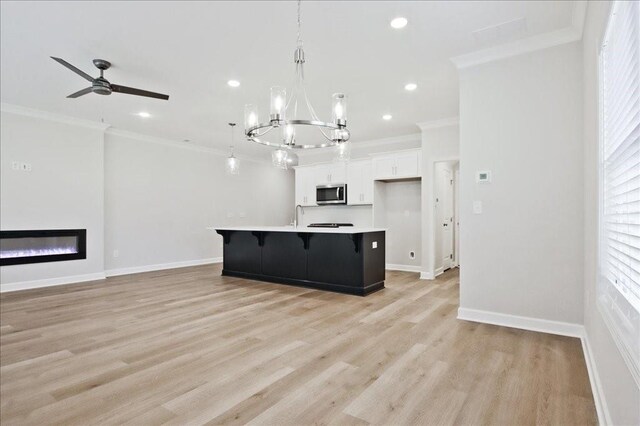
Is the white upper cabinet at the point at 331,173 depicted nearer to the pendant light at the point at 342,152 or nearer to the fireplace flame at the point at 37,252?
the pendant light at the point at 342,152

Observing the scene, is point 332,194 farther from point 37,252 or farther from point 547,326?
point 37,252

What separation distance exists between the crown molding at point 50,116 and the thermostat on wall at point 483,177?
19.4 ft

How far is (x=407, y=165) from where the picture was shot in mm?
6441

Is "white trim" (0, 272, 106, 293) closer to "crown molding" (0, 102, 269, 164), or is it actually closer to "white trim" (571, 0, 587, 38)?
"crown molding" (0, 102, 269, 164)

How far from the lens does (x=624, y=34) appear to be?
1.46 metres

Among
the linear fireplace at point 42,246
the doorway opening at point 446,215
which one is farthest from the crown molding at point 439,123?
the linear fireplace at point 42,246

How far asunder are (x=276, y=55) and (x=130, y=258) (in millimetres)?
5041

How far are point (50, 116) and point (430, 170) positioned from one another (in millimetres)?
6086

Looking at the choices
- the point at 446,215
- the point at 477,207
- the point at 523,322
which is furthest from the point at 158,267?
the point at 523,322

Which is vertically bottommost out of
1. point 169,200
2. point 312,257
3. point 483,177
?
point 312,257

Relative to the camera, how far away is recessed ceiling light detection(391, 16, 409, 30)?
289 cm

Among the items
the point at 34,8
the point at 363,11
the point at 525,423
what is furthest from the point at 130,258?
the point at 525,423

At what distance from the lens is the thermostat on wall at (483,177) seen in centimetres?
346

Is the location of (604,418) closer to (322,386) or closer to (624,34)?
(322,386)
